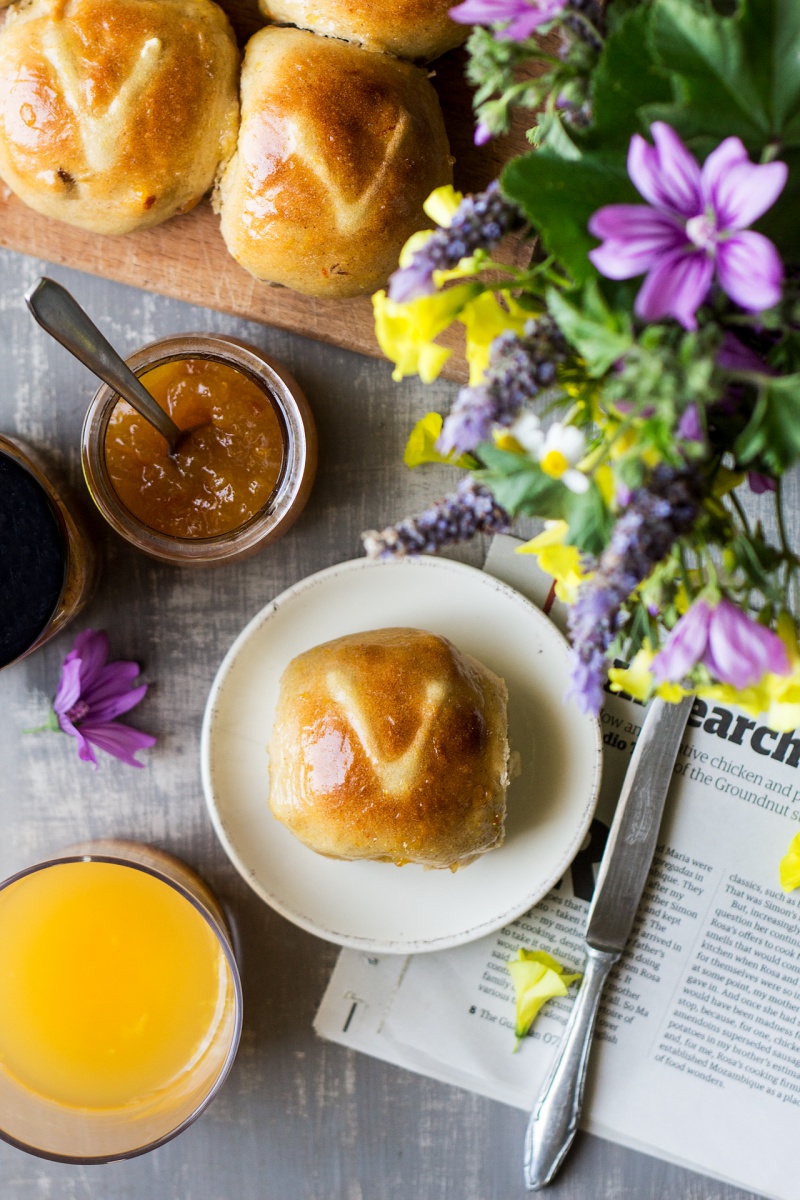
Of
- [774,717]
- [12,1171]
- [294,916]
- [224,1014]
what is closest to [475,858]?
[294,916]

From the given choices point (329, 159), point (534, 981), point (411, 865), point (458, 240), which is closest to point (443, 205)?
point (458, 240)

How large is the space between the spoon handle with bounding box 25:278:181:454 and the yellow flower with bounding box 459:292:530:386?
16.7 inches

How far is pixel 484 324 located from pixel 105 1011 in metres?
0.87

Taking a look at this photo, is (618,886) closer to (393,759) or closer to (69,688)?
(393,759)

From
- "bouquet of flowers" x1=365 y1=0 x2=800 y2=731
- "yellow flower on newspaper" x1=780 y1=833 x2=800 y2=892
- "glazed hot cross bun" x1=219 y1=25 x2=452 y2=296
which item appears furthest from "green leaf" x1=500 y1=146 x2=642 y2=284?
"yellow flower on newspaper" x1=780 y1=833 x2=800 y2=892

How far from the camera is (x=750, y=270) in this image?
445mm

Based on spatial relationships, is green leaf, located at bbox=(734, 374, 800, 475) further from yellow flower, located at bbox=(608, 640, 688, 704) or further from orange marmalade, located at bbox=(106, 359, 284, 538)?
orange marmalade, located at bbox=(106, 359, 284, 538)

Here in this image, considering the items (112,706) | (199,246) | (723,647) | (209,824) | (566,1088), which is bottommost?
(566,1088)

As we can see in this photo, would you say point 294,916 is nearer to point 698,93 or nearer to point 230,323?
point 230,323

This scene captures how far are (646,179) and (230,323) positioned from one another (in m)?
0.71

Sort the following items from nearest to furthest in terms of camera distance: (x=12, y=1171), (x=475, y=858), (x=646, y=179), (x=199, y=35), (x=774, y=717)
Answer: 1. (x=646, y=179)
2. (x=774, y=717)
3. (x=199, y=35)
4. (x=475, y=858)
5. (x=12, y=1171)

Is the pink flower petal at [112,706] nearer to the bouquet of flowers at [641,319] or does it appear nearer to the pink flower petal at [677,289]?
the bouquet of flowers at [641,319]

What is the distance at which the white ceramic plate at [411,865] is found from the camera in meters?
1.06

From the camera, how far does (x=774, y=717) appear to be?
562 millimetres
